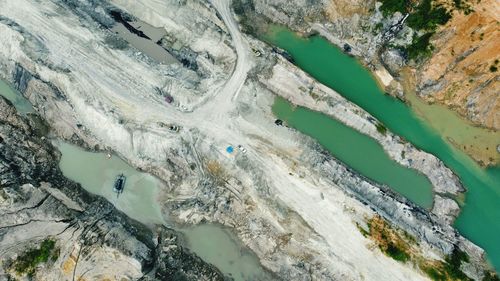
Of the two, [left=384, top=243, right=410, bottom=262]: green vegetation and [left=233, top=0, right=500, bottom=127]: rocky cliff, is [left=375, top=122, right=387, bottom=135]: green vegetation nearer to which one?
[left=233, top=0, right=500, bottom=127]: rocky cliff

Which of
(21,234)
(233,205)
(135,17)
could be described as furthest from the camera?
(135,17)

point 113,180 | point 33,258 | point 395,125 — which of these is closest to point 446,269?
point 395,125

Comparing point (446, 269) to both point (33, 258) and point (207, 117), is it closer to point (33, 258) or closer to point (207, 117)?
point (207, 117)

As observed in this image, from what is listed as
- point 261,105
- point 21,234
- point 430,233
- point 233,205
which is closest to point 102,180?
point 21,234

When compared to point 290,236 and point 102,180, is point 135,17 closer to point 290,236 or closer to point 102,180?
point 102,180

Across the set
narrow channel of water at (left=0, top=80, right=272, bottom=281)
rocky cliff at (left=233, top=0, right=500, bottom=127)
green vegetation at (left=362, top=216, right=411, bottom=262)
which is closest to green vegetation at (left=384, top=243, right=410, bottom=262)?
green vegetation at (left=362, top=216, right=411, bottom=262)
